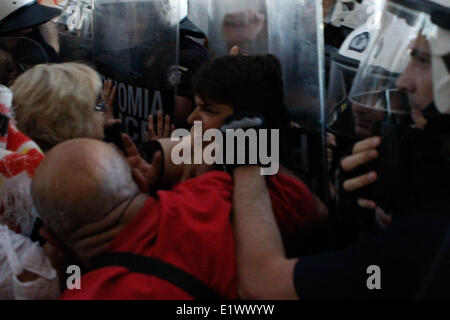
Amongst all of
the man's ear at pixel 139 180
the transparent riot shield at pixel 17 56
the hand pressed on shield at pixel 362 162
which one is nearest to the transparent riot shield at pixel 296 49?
the hand pressed on shield at pixel 362 162

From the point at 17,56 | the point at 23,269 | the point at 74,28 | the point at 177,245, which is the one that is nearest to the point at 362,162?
the point at 177,245

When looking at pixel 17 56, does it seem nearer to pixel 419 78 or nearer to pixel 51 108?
pixel 51 108

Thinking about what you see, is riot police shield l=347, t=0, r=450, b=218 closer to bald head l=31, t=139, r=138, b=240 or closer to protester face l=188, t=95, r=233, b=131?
protester face l=188, t=95, r=233, b=131

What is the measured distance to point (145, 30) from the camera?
2129mm

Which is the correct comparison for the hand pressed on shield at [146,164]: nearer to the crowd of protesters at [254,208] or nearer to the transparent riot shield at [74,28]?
the crowd of protesters at [254,208]

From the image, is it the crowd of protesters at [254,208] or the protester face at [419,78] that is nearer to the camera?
the crowd of protesters at [254,208]

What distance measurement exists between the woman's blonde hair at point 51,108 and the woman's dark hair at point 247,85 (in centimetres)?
53

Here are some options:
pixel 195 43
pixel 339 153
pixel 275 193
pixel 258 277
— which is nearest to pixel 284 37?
pixel 339 153

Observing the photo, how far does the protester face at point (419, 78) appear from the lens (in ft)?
3.37

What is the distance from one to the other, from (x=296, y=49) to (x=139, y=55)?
944 mm

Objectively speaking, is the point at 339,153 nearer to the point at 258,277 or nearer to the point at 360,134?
the point at 360,134

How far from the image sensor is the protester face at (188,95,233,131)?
1290 mm

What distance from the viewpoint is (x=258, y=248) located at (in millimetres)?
1023

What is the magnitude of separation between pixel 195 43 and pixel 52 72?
2.71 ft
